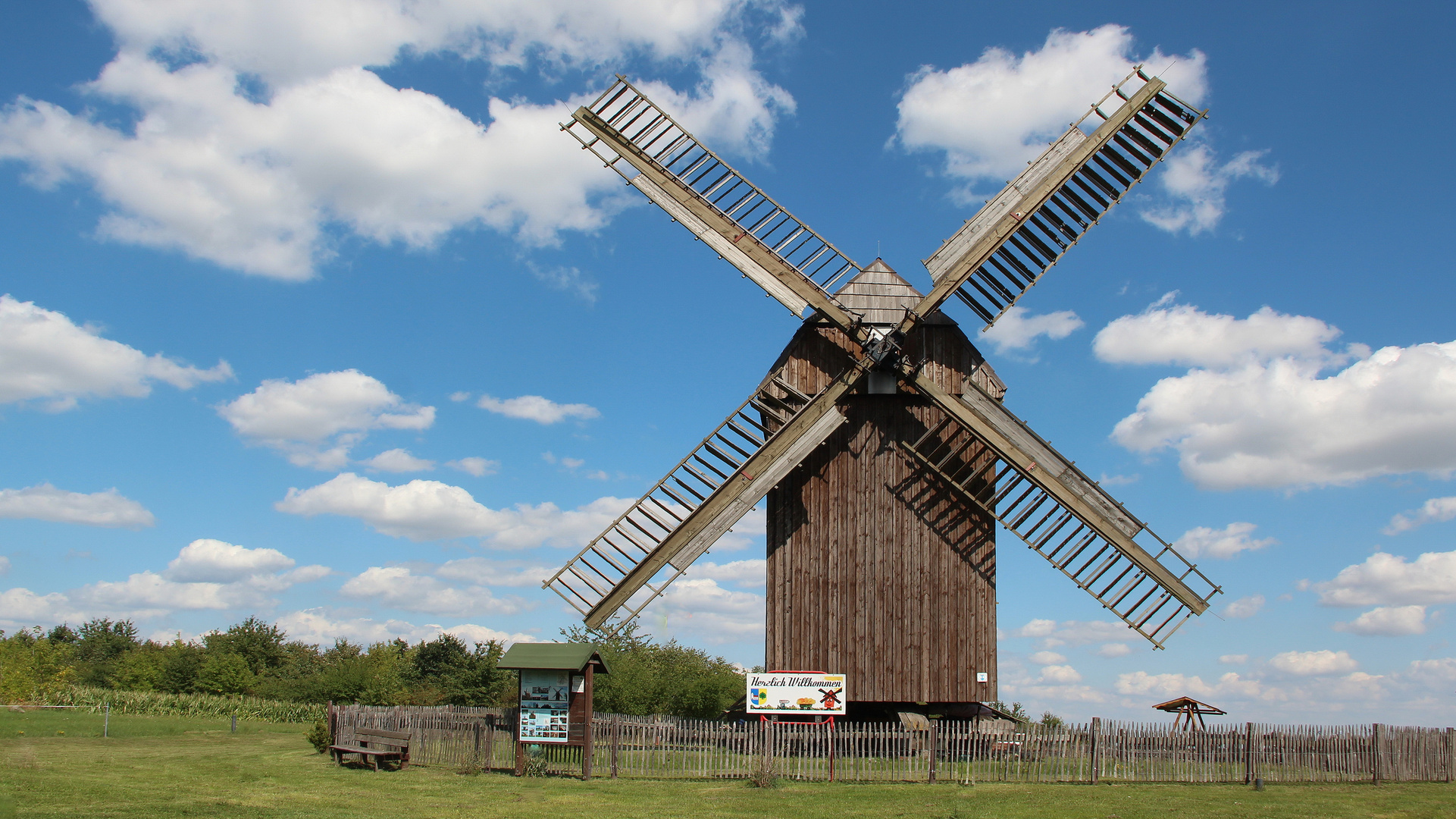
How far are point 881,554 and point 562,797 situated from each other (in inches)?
272

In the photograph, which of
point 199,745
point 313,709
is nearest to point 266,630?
point 313,709

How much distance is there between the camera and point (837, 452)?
16906 mm

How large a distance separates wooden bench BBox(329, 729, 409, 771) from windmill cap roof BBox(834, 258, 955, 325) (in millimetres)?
11741

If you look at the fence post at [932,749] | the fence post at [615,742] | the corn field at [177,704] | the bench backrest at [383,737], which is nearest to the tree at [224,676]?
the corn field at [177,704]

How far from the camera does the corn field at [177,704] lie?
37.4 m

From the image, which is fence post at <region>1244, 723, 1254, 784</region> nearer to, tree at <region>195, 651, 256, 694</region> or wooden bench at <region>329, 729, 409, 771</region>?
wooden bench at <region>329, 729, 409, 771</region>

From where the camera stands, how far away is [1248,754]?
16.0 m

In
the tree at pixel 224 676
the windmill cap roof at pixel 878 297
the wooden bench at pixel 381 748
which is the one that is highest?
the windmill cap roof at pixel 878 297

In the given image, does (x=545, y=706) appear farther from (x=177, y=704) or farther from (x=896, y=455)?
(x=177, y=704)

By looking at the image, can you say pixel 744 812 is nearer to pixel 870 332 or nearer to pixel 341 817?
pixel 341 817

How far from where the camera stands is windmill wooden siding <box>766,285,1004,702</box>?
16.4 meters

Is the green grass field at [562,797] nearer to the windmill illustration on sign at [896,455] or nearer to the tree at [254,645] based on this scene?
the windmill illustration on sign at [896,455]

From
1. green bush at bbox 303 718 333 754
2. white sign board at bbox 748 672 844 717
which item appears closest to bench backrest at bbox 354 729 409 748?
green bush at bbox 303 718 333 754

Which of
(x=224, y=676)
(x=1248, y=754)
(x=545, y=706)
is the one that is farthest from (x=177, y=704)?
(x=1248, y=754)
